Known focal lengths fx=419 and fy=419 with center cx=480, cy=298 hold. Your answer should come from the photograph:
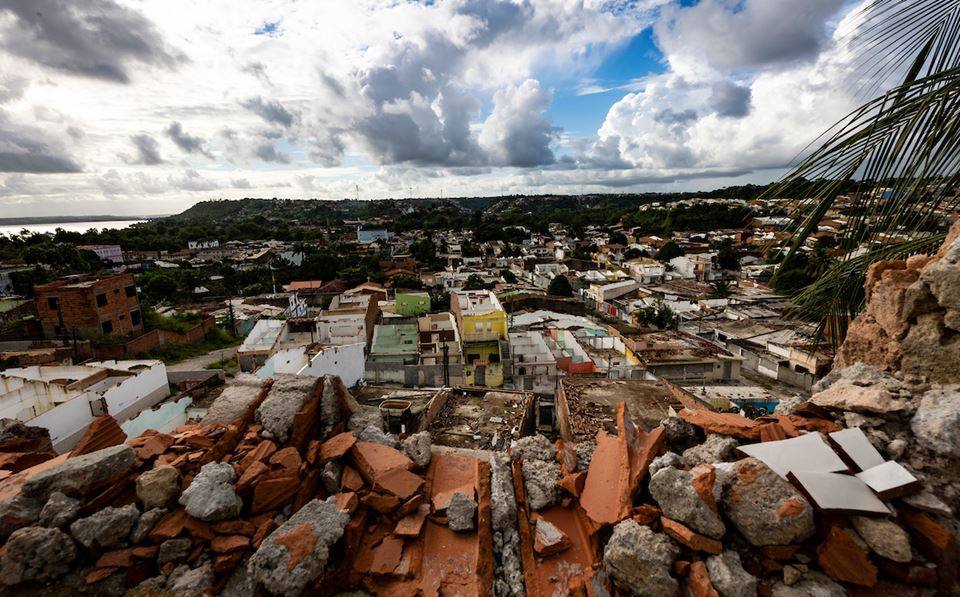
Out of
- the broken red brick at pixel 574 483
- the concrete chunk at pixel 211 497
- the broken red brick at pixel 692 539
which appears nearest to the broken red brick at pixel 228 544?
the concrete chunk at pixel 211 497

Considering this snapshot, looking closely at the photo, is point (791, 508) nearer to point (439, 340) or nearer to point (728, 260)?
point (439, 340)

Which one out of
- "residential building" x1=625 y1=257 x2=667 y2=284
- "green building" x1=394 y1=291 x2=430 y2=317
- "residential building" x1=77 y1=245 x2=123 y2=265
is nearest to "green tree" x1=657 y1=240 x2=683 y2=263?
"residential building" x1=625 y1=257 x2=667 y2=284

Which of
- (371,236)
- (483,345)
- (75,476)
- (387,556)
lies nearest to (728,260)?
(483,345)

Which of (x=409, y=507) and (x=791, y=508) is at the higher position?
(x=791, y=508)

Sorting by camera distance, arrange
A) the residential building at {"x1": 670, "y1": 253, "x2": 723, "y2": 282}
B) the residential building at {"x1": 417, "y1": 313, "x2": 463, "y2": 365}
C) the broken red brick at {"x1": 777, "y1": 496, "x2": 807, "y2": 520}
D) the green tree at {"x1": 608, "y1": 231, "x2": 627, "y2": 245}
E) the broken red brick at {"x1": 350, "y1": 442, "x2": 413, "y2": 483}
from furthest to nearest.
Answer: the green tree at {"x1": 608, "y1": 231, "x2": 627, "y2": 245}, the residential building at {"x1": 670, "y1": 253, "x2": 723, "y2": 282}, the residential building at {"x1": 417, "y1": 313, "x2": 463, "y2": 365}, the broken red brick at {"x1": 350, "y1": 442, "x2": 413, "y2": 483}, the broken red brick at {"x1": 777, "y1": 496, "x2": 807, "y2": 520}

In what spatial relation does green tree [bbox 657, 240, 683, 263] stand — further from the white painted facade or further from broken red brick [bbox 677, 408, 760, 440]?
broken red brick [bbox 677, 408, 760, 440]
